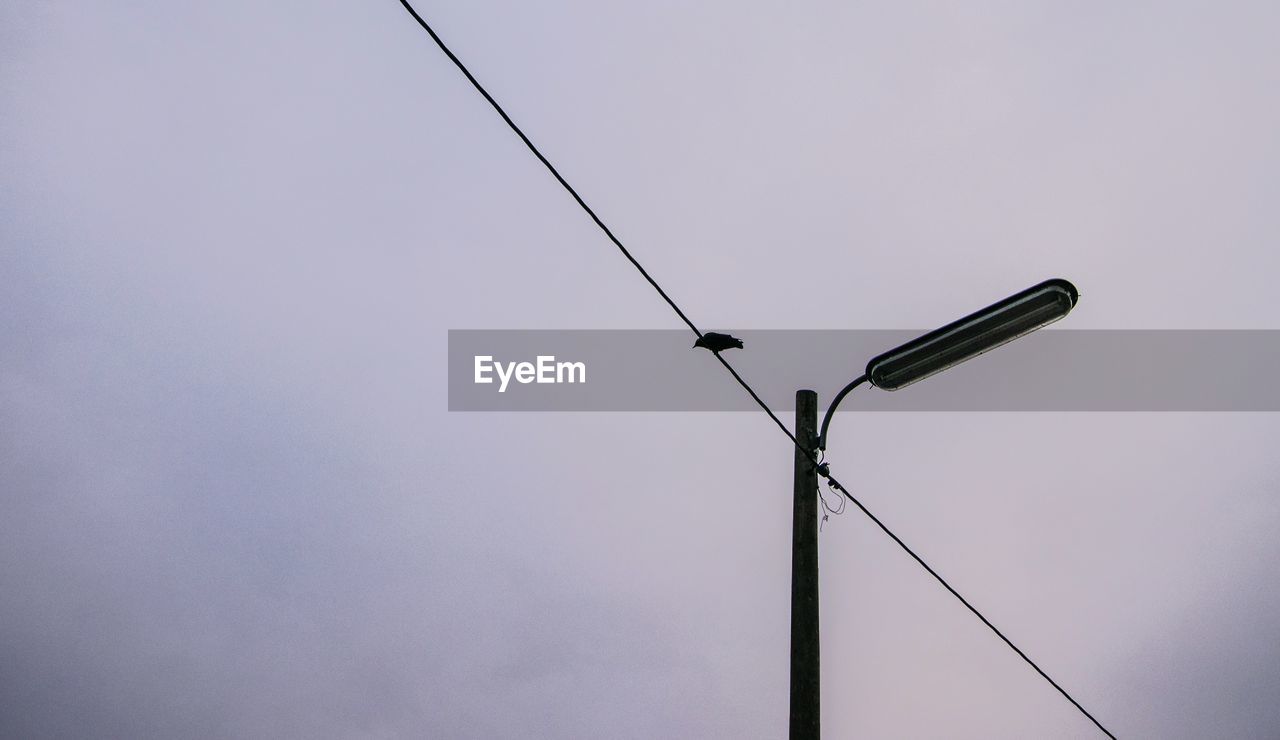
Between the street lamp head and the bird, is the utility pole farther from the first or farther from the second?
the bird

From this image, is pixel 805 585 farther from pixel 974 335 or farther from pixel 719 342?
pixel 974 335

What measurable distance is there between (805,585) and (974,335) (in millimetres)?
1739

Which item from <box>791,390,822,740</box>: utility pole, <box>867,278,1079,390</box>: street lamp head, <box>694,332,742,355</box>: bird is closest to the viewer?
<box>867,278,1079,390</box>: street lamp head

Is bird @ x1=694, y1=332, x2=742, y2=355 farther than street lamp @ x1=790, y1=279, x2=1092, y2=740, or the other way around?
bird @ x1=694, y1=332, x2=742, y2=355

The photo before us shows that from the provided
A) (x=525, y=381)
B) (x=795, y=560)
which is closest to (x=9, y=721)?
(x=525, y=381)

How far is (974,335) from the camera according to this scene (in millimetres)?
5008

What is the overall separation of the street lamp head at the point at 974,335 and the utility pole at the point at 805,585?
592 mm

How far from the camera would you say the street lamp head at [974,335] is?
4.81m

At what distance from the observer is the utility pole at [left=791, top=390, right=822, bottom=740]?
5.14 m

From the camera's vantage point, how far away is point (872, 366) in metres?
5.31

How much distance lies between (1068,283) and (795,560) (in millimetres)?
2187

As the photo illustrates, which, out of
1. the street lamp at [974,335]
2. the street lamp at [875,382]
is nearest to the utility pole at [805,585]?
the street lamp at [875,382]

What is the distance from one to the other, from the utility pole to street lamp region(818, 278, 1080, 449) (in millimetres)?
586

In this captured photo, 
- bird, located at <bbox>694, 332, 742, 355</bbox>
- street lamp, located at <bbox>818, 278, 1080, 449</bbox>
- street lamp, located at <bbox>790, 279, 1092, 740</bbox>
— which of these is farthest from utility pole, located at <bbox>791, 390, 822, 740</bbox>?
bird, located at <bbox>694, 332, 742, 355</bbox>
